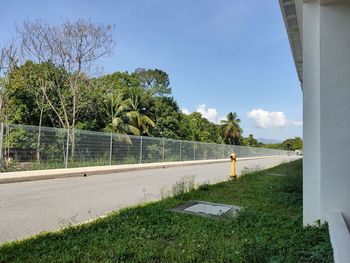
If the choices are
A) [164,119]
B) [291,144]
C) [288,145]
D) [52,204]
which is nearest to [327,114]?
[52,204]

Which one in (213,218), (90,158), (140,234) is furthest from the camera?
(90,158)

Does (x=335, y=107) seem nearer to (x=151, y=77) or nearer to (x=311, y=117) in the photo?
(x=311, y=117)

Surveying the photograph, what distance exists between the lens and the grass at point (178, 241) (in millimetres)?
3277

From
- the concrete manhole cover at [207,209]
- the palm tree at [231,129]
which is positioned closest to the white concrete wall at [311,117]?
the concrete manhole cover at [207,209]

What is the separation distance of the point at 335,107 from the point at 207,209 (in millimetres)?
3199

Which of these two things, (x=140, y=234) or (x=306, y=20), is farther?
(x=306, y=20)

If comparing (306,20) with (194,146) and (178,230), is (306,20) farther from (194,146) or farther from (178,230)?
(194,146)

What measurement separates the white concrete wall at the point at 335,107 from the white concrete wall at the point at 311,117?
18cm

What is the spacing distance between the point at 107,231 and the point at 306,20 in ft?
14.9

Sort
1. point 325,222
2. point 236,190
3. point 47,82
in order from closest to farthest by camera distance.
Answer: point 325,222 < point 236,190 < point 47,82

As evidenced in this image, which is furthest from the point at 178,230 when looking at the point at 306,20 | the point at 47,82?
the point at 47,82

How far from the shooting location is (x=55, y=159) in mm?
14656

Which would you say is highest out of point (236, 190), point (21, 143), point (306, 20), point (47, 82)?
point (47, 82)

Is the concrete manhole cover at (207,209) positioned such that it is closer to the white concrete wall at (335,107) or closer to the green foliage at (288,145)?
the white concrete wall at (335,107)
